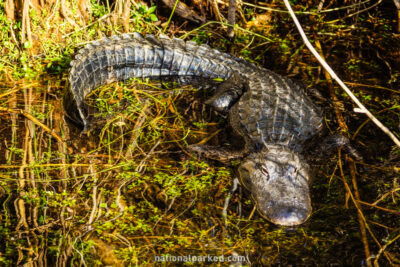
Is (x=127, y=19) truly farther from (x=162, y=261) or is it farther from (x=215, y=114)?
(x=162, y=261)

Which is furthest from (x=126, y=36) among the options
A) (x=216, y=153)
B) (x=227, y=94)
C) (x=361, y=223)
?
(x=361, y=223)

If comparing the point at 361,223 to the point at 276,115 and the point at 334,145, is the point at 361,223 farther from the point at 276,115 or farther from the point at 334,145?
the point at 276,115

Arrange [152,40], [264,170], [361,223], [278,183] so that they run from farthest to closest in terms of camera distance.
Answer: [152,40] < [264,170] < [278,183] < [361,223]

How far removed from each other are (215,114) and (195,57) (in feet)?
2.95

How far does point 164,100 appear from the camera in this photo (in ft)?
14.1

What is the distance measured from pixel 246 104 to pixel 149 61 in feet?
4.58

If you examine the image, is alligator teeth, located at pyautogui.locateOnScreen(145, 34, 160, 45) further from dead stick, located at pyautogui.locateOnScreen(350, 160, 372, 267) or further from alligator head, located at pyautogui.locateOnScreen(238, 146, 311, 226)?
dead stick, located at pyautogui.locateOnScreen(350, 160, 372, 267)

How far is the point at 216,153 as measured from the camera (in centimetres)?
352

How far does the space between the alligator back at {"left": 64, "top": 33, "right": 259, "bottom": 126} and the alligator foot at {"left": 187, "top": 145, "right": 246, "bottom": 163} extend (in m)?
1.33

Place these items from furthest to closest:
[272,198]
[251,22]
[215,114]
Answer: [251,22], [215,114], [272,198]

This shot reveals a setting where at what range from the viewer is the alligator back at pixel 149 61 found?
4258mm

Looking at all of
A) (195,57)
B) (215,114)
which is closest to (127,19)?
(195,57)

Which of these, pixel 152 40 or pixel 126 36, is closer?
pixel 126 36

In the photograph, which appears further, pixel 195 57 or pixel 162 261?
pixel 195 57
